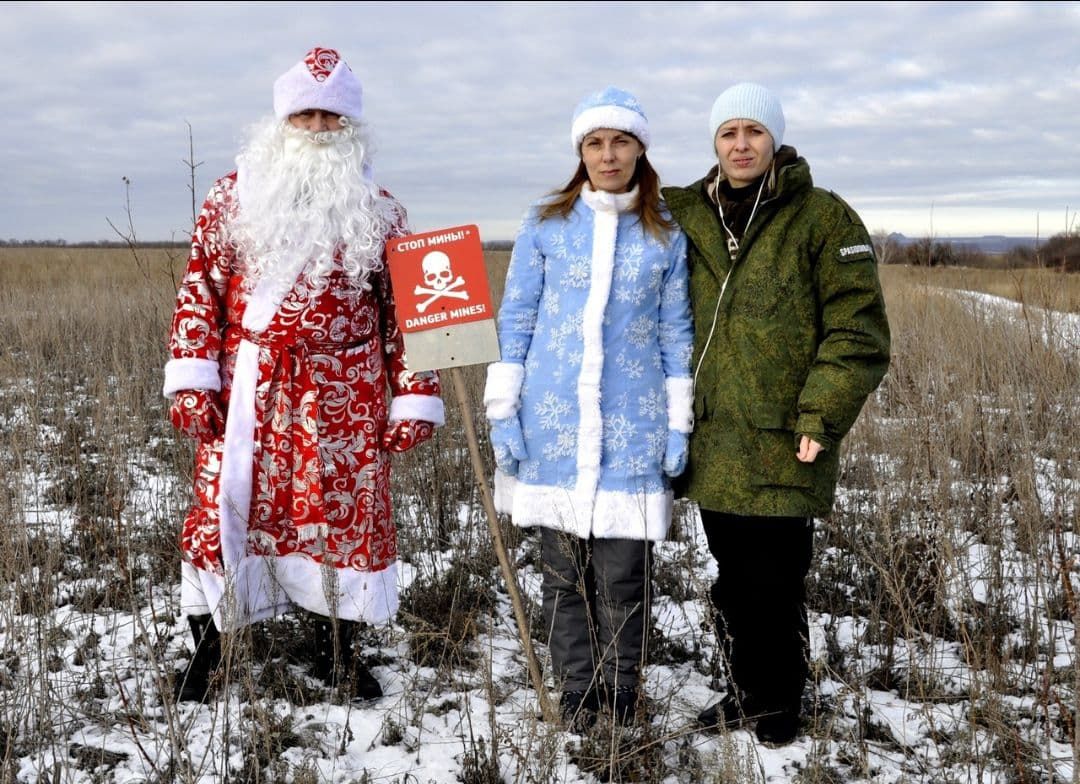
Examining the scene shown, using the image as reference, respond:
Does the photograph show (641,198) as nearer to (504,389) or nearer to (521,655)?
(504,389)

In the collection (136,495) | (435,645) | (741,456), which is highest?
(741,456)

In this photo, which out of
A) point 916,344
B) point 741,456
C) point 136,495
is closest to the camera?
point 741,456

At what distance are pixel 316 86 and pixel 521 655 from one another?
1.93 m

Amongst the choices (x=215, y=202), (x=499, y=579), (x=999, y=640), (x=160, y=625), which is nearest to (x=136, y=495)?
(x=160, y=625)

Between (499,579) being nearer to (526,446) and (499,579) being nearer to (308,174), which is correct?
(526,446)

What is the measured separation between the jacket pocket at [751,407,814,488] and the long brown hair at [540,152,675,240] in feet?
1.89

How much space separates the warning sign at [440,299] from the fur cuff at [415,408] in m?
0.25

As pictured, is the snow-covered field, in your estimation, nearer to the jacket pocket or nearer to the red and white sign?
the jacket pocket

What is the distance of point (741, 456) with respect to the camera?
85.7 inches

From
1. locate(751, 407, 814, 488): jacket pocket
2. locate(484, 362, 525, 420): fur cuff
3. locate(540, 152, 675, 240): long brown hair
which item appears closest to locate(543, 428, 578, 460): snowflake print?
locate(484, 362, 525, 420): fur cuff

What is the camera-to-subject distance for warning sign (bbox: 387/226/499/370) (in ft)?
7.35

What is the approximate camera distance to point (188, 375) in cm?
231

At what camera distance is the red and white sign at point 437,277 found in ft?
7.36

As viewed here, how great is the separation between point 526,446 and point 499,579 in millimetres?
1245
